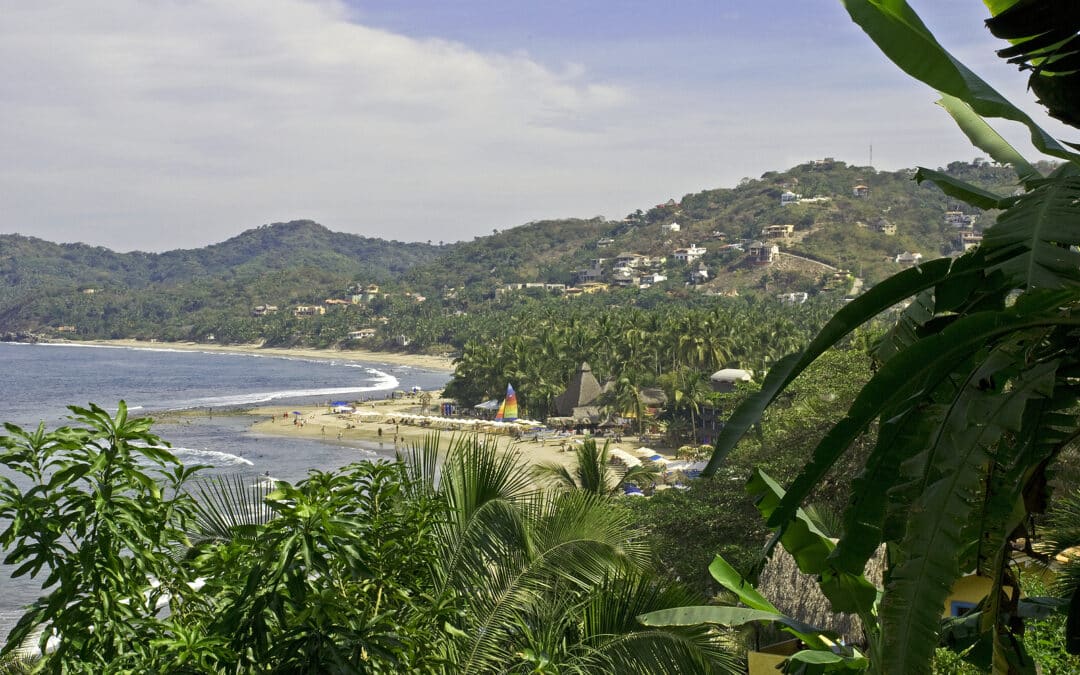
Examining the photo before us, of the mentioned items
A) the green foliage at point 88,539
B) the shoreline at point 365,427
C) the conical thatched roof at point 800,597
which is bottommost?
the shoreline at point 365,427

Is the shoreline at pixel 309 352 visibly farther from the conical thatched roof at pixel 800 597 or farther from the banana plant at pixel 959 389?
the banana plant at pixel 959 389

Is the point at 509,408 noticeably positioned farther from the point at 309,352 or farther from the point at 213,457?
the point at 309,352

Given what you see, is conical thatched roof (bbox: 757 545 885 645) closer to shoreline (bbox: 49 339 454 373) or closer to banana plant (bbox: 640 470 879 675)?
banana plant (bbox: 640 470 879 675)

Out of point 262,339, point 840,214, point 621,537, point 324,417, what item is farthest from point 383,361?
point 621,537

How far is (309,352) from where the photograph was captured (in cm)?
11062

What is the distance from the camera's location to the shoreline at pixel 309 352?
94.8 meters

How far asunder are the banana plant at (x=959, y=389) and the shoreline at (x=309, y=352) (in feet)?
273

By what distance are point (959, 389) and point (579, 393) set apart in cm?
4754

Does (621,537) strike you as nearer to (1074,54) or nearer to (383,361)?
(1074,54)

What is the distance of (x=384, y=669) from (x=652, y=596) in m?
1.47

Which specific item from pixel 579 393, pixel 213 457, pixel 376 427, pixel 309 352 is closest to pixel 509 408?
pixel 579 393

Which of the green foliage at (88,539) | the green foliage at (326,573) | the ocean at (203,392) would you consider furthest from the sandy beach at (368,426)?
the green foliage at (88,539)

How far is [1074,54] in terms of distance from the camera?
1.73m

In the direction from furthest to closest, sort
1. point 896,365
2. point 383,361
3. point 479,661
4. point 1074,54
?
point 383,361 → point 479,661 → point 1074,54 → point 896,365
